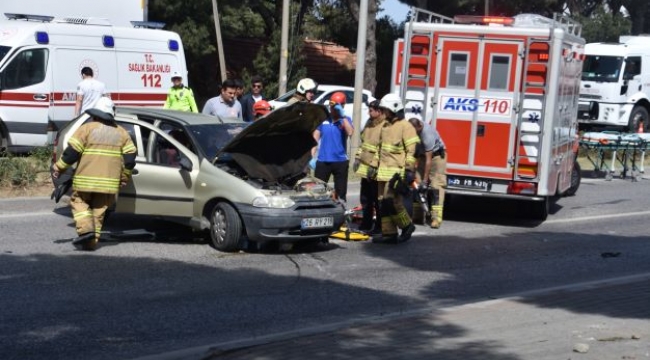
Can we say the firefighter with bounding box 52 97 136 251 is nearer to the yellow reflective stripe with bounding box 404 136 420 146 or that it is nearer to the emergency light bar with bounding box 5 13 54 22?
the yellow reflective stripe with bounding box 404 136 420 146

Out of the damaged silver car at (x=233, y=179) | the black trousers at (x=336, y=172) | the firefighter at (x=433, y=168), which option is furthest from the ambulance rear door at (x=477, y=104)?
the damaged silver car at (x=233, y=179)

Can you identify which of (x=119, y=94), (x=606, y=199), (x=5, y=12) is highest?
(x=5, y=12)

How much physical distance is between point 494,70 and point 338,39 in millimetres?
28003

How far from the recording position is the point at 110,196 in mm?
11281

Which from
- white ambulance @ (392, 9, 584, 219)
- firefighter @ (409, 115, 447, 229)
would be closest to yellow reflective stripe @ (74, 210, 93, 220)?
firefighter @ (409, 115, 447, 229)

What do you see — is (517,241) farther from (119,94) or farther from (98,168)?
(119,94)

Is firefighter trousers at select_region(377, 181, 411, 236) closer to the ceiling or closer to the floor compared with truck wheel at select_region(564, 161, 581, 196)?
closer to the ceiling

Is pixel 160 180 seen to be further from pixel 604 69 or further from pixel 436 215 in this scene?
pixel 604 69

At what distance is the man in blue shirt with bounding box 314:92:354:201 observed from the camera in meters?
13.4

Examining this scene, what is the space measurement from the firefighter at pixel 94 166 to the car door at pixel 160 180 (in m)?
0.68

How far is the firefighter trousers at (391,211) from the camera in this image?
12547mm

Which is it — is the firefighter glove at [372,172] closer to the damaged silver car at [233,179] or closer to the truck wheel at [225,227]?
the damaged silver car at [233,179]

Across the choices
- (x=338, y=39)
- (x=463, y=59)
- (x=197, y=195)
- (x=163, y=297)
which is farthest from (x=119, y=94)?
(x=338, y=39)

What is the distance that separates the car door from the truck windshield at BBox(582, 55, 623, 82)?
77.0 ft
